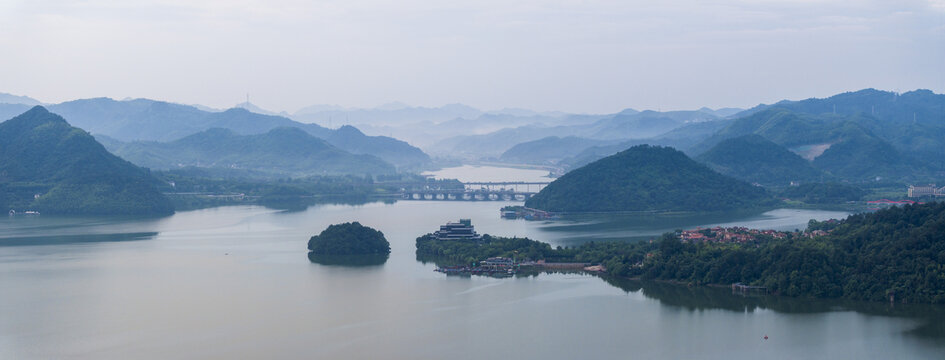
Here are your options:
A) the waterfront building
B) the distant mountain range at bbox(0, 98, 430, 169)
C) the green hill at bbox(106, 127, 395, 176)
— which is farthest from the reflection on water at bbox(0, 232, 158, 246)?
the distant mountain range at bbox(0, 98, 430, 169)

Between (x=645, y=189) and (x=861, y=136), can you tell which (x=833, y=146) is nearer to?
(x=861, y=136)

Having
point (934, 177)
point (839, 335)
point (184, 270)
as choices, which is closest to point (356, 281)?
point (184, 270)

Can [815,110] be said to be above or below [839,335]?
above

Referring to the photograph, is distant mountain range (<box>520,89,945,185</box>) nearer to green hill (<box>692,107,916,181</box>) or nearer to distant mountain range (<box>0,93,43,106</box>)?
green hill (<box>692,107,916,181</box>)

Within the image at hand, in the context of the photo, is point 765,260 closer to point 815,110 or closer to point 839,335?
point 839,335

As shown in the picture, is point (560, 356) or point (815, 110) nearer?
point (560, 356)
